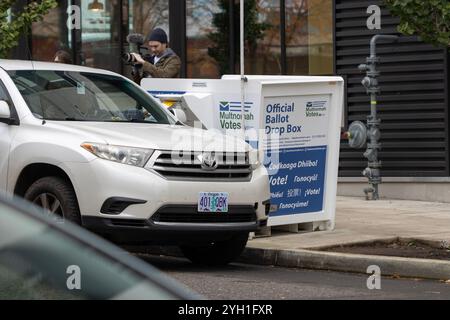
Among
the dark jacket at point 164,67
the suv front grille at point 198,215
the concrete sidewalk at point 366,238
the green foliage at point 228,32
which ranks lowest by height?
the concrete sidewalk at point 366,238

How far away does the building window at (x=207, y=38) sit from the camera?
58.3 feet

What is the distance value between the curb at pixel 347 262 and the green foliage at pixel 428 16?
82.6 inches

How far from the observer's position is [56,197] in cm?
924

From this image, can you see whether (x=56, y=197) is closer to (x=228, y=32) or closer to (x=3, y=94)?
(x=3, y=94)

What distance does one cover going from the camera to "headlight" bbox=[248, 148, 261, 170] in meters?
9.80

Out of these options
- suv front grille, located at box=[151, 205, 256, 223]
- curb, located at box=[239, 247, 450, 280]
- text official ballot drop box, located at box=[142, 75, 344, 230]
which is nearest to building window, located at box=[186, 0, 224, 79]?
text official ballot drop box, located at box=[142, 75, 344, 230]

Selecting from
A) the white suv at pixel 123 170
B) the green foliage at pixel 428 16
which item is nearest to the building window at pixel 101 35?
the white suv at pixel 123 170

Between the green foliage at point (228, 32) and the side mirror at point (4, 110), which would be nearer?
the side mirror at point (4, 110)

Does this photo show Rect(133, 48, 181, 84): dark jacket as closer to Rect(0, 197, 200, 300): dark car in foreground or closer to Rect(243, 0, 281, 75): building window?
Rect(243, 0, 281, 75): building window

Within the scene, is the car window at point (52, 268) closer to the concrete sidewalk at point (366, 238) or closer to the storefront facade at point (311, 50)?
the concrete sidewalk at point (366, 238)

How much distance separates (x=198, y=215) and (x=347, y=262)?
1.59 metres

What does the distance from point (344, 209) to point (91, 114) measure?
5221 millimetres

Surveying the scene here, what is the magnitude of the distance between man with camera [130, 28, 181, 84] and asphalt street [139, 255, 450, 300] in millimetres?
3606

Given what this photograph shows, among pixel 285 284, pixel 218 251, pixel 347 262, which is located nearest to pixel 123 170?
pixel 218 251
